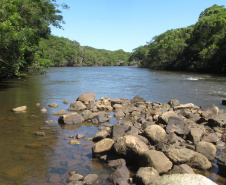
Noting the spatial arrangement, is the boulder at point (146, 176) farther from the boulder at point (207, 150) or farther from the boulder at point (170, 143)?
the boulder at point (207, 150)

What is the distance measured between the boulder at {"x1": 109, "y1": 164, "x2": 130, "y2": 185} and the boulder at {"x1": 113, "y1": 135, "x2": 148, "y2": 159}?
1.97ft

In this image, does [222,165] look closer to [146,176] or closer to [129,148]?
[146,176]

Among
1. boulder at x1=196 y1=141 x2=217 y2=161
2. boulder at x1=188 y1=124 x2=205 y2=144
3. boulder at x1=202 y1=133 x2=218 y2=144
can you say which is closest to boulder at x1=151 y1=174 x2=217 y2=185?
boulder at x1=196 y1=141 x2=217 y2=161

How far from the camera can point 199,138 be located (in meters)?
7.47

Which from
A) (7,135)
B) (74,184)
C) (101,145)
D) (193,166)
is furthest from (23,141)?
(193,166)

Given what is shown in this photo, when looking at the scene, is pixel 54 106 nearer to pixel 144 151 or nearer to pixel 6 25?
pixel 6 25

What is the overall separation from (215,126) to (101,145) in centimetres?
543

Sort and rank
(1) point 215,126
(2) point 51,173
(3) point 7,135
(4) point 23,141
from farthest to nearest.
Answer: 1. (1) point 215,126
2. (3) point 7,135
3. (4) point 23,141
4. (2) point 51,173

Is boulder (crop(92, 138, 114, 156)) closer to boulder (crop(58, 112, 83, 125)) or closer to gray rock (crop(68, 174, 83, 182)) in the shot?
gray rock (crop(68, 174, 83, 182))

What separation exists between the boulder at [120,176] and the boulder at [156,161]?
1.86 ft

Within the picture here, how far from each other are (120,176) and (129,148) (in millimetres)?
956

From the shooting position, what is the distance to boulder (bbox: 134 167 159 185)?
4.89m

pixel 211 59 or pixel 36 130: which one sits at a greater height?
pixel 211 59

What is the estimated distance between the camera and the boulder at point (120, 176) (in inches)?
196
